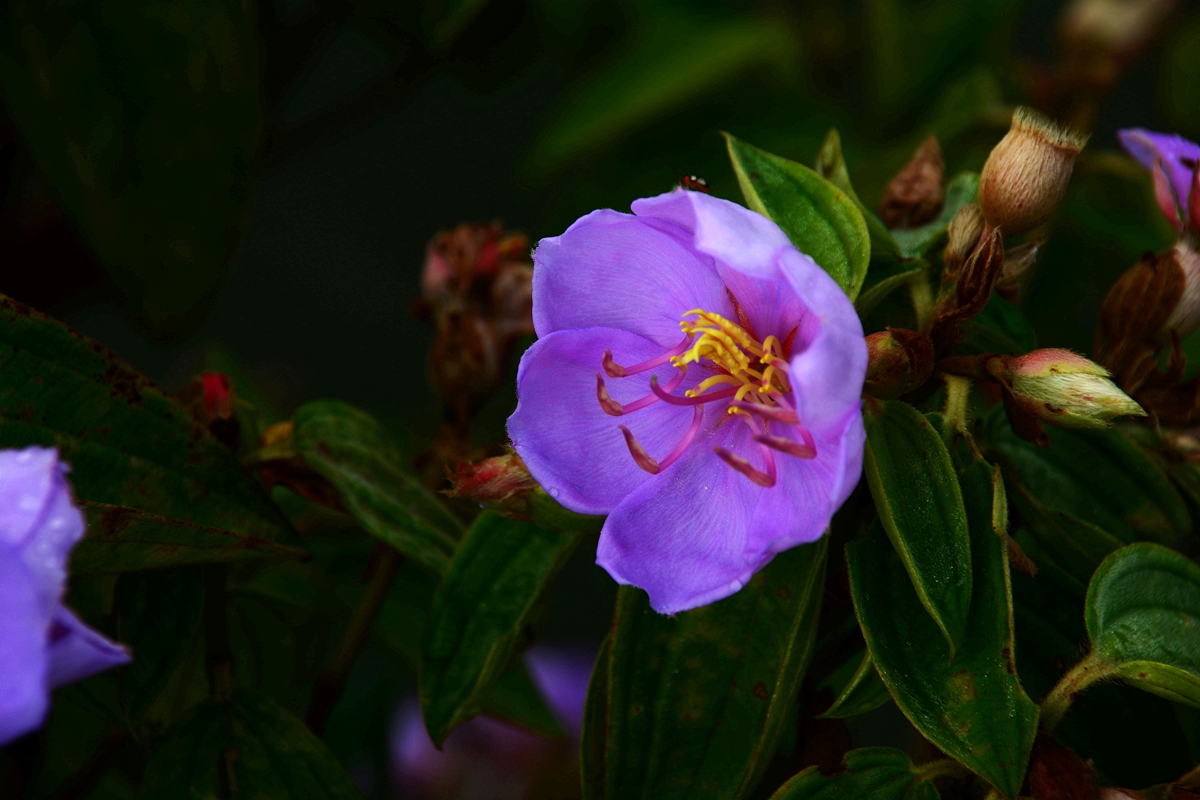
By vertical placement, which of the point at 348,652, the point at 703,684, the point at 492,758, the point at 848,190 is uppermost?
the point at 848,190

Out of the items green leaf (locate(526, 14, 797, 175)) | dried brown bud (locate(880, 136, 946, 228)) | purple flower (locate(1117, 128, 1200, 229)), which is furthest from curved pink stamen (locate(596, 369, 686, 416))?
green leaf (locate(526, 14, 797, 175))

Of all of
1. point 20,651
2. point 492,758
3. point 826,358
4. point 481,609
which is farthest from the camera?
point 492,758

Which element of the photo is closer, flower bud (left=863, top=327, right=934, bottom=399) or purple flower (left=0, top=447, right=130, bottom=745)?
purple flower (left=0, top=447, right=130, bottom=745)

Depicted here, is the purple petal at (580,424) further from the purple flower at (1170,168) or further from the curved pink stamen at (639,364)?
the purple flower at (1170,168)

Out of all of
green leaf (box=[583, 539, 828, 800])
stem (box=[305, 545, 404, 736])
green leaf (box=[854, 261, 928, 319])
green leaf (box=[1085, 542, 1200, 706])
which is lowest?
stem (box=[305, 545, 404, 736])

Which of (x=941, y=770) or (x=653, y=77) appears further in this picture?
(x=653, y=77)

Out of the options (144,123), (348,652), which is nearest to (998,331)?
(348,652)

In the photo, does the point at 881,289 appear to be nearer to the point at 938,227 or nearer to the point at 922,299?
the point at 922,299

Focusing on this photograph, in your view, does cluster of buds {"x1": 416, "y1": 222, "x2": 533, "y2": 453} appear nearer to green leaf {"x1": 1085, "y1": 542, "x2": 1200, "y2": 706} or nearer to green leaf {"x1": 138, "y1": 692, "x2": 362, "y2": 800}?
green leaf {"x1": 138, "y1": 692, "x2": 362, "y2": 800}
